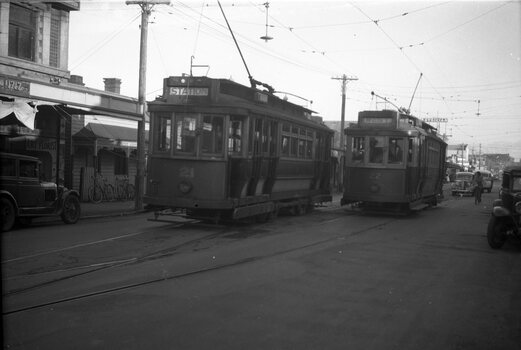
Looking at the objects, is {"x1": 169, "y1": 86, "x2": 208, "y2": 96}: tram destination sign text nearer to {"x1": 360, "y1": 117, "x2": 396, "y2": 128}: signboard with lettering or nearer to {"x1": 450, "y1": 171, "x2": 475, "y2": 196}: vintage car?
{"x1": 360, "y1": 117, "x2": 396, "y2": 128}: signboard with lettering

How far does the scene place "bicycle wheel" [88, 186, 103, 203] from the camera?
895 inches

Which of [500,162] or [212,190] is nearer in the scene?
[212,190]

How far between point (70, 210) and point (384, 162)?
34.4 feet

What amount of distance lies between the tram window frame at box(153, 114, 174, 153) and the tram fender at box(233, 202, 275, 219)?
2.36 meters

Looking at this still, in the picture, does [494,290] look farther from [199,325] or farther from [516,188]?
[516,188]

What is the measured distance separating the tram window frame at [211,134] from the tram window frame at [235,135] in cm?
22

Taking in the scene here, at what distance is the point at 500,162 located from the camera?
127125mm

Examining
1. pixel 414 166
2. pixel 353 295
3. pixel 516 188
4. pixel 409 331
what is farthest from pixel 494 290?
pixel 414 166

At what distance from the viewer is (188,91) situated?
12.8 meters

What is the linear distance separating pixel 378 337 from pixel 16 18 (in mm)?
18359

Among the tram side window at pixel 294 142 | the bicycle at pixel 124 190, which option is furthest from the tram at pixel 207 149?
the bicycle at pixel 124 190

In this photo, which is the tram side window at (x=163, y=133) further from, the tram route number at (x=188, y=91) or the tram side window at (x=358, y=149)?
the tram side window at (x=358, y=149)

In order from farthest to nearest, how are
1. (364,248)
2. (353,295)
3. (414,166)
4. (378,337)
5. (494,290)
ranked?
(414,166), (364,248), (494,290), (353,295), (378,337)

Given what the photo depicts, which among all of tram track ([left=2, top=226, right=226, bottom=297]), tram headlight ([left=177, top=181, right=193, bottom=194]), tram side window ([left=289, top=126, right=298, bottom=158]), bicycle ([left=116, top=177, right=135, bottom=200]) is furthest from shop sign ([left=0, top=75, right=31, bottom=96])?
bicycle ([left=116, top=177, right=135, bottom=200])
